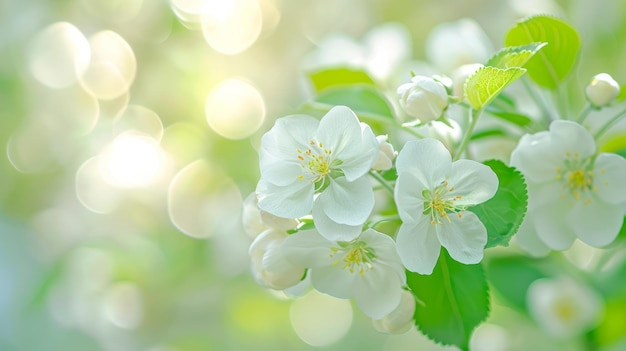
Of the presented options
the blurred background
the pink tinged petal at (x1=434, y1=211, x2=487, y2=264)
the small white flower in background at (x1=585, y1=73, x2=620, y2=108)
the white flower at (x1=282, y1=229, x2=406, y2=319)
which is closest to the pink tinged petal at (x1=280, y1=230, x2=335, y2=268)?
the white flower at (x1=282, y1=229, x2=406, y2=319)

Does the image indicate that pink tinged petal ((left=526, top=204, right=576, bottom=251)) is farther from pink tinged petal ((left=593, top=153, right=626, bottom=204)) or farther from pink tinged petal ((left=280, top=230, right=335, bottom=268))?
pink tinged petal ((left=280, top=230, right=335, bottom=268))

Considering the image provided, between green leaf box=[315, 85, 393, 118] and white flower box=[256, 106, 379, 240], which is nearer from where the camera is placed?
white flower box=[256, 106, 379, 240]

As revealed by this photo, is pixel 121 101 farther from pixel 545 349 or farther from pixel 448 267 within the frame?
pixel 448 267

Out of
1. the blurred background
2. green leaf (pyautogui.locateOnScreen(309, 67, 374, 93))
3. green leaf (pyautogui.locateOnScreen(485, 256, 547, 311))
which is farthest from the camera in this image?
the blurred background

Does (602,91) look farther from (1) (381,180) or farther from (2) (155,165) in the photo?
(2) (155,165)

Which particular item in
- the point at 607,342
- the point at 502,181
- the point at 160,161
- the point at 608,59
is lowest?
the point at 160,161

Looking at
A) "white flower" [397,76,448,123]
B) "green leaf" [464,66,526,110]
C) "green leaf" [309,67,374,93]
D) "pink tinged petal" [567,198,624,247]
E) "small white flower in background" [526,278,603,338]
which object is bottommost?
"small white flower in background" [526,278,603,338]

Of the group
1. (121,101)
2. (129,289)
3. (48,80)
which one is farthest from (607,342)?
(48,80)
